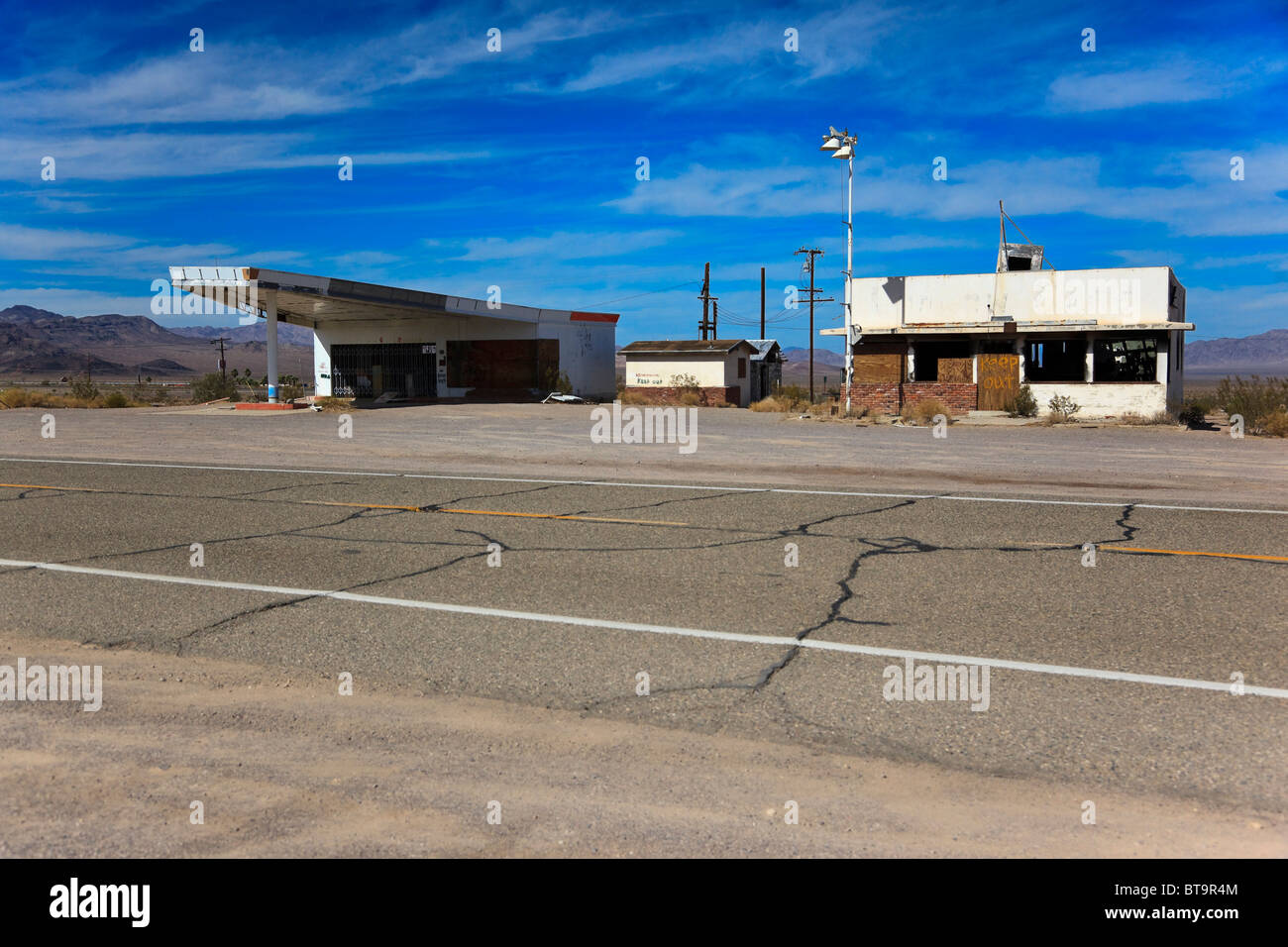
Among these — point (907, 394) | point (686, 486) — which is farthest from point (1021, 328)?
point (686, 486)

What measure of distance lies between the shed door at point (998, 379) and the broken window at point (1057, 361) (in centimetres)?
71

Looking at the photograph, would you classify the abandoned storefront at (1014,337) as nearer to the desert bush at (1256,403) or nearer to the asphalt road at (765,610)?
the desert bush at (1256,403)

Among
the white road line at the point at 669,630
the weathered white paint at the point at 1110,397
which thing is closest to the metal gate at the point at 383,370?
the weathered white paint at the point at 1110,397

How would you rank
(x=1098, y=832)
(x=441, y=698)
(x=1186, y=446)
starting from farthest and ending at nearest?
(x=1186, y=446), (x=441, y=698), (x=1098, y=832)

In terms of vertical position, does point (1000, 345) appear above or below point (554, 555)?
above

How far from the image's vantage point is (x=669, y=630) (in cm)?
660

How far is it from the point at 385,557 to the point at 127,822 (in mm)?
5204

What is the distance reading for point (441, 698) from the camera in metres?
5.34

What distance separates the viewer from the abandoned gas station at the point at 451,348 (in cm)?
4341

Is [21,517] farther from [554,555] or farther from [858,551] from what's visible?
[858,551]

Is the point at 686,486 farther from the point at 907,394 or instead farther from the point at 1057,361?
the point at 1057,361

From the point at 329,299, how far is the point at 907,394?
21.6m

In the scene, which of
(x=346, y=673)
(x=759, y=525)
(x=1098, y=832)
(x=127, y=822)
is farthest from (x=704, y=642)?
(x=759, y=525)

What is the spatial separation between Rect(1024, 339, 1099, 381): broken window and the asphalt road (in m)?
25.2
